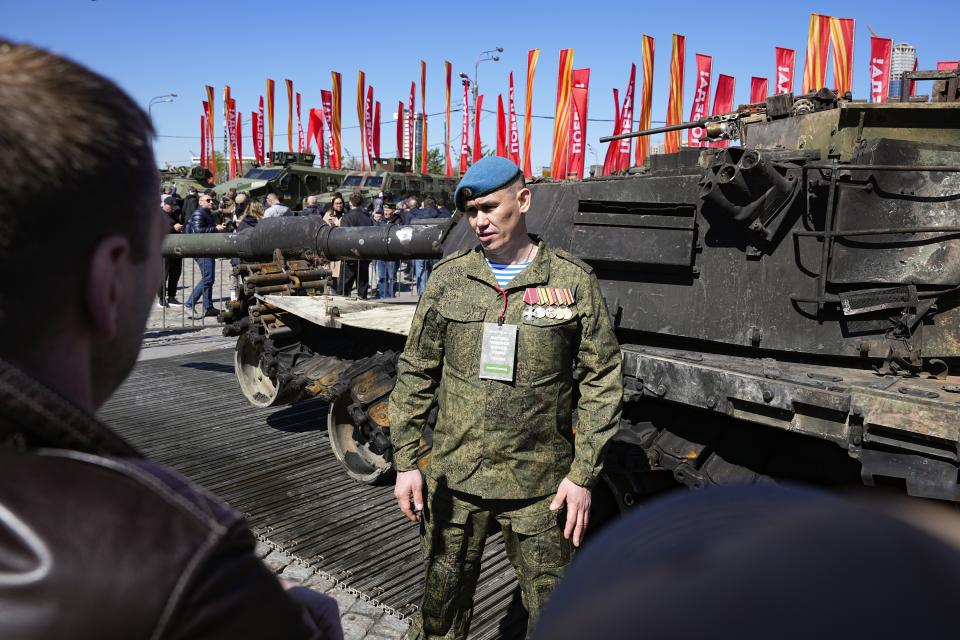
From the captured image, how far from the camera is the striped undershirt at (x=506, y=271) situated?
3.13 m

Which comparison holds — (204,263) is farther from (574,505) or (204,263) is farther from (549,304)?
(574,505)

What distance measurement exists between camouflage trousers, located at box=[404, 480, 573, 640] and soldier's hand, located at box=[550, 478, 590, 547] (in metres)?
0.09

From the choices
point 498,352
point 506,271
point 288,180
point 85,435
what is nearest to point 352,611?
point 498,352

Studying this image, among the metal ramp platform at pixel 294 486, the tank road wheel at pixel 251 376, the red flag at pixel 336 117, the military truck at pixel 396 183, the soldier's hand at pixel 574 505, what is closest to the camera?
the soldier's hand at pixel 574 505

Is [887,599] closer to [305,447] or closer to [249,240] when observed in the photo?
[305,447]

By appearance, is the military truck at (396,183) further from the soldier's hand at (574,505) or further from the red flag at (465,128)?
the soldier's hand at (574,505)

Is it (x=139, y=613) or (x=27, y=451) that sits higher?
(x=27, y=451)

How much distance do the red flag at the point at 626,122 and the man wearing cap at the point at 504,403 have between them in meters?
17.3

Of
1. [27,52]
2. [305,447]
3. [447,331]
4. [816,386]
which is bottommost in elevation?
[305,447]

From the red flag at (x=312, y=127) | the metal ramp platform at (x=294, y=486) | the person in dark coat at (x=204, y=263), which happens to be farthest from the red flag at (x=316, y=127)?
the metal ramp platform at (x=294, y=486)

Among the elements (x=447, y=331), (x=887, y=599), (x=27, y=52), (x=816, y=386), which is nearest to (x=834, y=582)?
(x=887, y=599)

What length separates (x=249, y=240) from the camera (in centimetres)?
805

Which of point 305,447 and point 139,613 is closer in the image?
point 139,613

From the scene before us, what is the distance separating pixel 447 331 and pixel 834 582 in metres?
2.61
